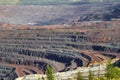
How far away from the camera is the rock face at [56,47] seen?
2899 inches

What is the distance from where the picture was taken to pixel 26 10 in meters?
155

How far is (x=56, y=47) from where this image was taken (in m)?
82.9

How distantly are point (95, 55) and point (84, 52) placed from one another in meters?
3.68

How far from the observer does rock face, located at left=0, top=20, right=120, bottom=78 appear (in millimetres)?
73625

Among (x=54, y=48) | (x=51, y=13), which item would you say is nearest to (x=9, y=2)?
(x=51, y=13)

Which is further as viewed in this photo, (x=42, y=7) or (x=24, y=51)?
(x=42, y=7)

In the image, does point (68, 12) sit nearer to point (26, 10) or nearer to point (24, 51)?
point (26, 10)

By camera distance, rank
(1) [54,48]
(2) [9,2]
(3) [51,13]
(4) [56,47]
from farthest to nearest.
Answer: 1. (2) [9,2]
2. (3) [51,13]
3. (4) [56,47]
4. (1) [54,48]

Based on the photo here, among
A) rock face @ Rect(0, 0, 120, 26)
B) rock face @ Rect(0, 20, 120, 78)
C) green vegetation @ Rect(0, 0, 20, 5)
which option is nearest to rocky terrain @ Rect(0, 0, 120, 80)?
rock face @ Rect(0, 20, 120, 78)

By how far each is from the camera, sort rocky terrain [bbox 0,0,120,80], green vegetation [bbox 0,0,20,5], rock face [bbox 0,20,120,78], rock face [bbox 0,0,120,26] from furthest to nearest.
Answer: green vegetation [bbox 0,0,20,5]
rock face [bbox 0,0,120,26]
rock face [bbox 0,20,120,78]
rocky terrain [bbox 0,0,120,80]

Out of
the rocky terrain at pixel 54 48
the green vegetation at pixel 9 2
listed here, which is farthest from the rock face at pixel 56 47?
the green vegetation at pixel 9 2

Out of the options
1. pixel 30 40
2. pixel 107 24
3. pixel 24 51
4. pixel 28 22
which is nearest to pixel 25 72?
pixel 24 51

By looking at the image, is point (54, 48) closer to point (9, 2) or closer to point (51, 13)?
point (51, 13)

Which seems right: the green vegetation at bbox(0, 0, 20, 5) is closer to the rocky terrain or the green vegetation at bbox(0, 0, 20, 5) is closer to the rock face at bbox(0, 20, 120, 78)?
the rocky terrain
